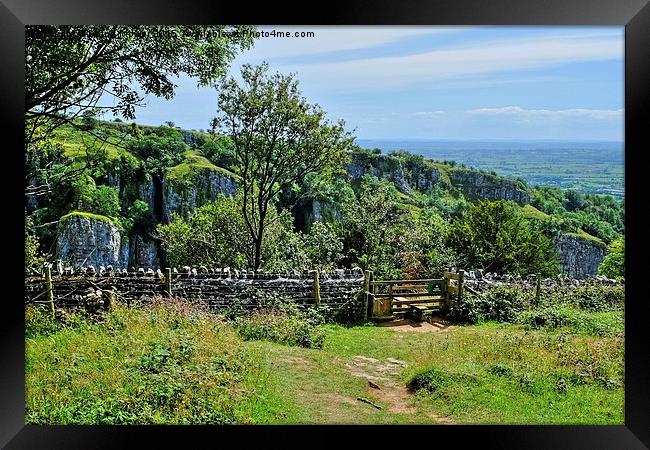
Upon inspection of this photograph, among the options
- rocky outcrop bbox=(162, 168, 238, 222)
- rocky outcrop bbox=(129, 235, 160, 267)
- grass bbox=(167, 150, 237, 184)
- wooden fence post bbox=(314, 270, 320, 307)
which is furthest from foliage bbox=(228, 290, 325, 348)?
grass bbox=(167, 150, 237, 184)

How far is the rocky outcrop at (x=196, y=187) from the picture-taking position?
6.22 metres

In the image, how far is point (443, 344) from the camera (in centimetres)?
614

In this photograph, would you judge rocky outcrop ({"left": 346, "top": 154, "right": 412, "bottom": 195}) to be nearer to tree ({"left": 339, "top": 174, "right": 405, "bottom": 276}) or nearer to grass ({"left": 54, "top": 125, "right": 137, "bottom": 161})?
tree ({"left": 339, "top": 174, "right": 405, "bottom": 276})

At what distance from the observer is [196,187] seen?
20.5ft

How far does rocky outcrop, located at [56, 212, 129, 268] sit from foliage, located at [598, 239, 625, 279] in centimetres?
474

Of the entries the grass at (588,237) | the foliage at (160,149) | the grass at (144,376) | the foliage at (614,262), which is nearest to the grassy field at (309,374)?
the grass at (144,376)

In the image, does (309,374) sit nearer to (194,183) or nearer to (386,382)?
(386,382)

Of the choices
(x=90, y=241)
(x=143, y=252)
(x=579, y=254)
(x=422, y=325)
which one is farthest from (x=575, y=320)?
(x=90, y=241)

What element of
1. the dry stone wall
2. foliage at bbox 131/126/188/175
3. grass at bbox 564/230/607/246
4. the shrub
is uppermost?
foliage at bbox 131/126/188/175

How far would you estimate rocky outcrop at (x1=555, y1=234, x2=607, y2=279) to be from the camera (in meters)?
6.12

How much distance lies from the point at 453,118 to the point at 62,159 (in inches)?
150

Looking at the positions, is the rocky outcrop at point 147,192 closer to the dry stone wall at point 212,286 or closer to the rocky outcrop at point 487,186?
the dry stone wall at point 212,286
